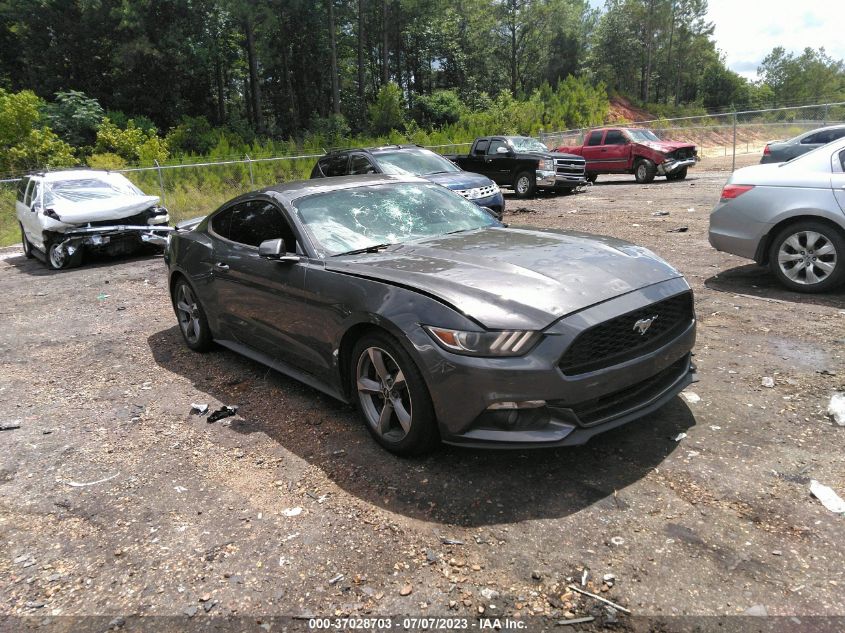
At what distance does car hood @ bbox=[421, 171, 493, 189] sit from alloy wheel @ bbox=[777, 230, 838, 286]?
6184mm

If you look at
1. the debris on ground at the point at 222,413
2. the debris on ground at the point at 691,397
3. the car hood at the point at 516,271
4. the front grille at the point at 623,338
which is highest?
the car hood at the point at 516,271

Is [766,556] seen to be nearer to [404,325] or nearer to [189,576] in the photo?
[404,325]

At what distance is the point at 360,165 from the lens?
38.2 ft

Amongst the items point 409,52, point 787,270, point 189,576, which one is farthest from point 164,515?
point 409,52

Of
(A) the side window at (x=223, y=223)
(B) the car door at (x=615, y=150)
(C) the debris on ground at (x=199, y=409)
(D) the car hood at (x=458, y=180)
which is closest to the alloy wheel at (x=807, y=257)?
(A) the side window at (x=223, y=223)

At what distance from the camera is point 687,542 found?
280 centimetres

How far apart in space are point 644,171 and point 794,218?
14479 millimetres

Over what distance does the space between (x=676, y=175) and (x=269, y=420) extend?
61.4 feet

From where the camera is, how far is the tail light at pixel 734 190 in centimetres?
669

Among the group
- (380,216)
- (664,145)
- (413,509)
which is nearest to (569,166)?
(664,145)

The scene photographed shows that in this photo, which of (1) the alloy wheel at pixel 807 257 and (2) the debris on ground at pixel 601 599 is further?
(1) the alloy wheel at pixel 807 257

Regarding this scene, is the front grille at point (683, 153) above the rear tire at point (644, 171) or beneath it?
above

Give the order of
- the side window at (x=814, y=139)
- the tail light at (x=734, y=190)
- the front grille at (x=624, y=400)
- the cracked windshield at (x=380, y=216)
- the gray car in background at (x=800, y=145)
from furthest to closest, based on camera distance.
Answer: the side window at (x=814, y=139) → the gray car in background at (x=800, y=145) → the tail light at (x=734, y=190) → the cracked windshield at (x=380, y=216) → the front grille at (x=624, y=400)

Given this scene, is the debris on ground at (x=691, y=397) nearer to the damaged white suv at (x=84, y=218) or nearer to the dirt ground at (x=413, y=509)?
the dirt ground at (x=413, y=509)
